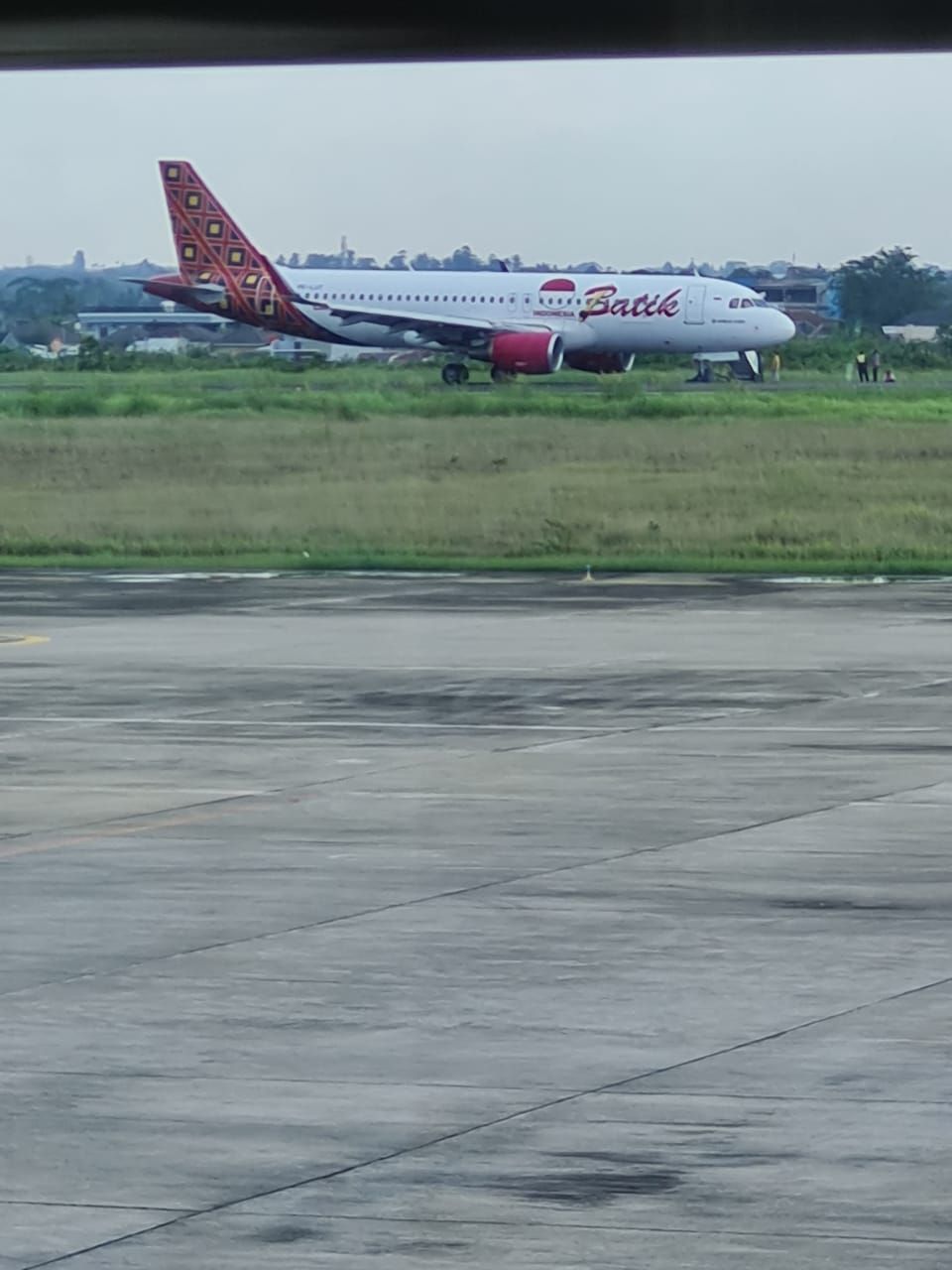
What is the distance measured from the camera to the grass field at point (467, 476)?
121ft

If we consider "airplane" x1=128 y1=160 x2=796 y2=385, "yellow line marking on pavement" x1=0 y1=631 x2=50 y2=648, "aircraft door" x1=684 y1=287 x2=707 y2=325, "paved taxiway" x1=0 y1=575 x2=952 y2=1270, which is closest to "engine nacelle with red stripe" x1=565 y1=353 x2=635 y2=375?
"airplane" x1=128 y1=160 x2=796 y2=385

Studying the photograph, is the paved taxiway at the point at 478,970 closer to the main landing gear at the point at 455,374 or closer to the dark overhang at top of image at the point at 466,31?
the dark overhang at top of image at the point at 466,31

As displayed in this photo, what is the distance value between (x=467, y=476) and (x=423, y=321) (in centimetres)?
1349

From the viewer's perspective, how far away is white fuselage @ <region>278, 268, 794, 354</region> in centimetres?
5556

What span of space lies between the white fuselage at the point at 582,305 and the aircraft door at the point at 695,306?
20 millimetres

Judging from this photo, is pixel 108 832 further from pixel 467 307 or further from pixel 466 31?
pixel 467 307

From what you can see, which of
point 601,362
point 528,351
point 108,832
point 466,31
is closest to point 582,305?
point 528,351

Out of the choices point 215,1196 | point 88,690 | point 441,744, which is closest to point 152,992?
point 215,1196

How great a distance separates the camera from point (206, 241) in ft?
199

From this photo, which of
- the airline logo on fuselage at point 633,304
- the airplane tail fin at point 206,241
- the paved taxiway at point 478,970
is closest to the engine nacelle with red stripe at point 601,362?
the airline logo on fuselage at point 633,304

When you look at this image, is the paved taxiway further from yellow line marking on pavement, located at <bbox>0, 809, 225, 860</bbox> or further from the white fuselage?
the white fuselage

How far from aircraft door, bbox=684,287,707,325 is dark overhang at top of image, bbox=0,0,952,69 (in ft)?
157

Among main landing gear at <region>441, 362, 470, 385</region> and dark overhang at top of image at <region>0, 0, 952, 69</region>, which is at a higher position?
dark overhang at top of image at <region>0, 0, 952, 69</region>

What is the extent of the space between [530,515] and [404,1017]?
101ft
